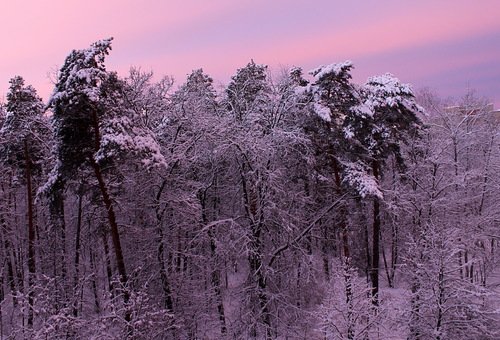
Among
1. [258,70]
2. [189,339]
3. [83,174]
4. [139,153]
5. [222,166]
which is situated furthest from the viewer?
[258,70]

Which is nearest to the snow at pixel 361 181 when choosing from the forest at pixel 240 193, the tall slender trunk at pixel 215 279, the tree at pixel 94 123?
the forest at pixel 240 193

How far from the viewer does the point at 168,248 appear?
2095 centimetres

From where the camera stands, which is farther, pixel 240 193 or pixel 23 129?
pixel 23 129

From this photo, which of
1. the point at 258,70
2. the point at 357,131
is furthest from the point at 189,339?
the point at 258,70

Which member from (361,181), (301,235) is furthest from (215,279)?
(361,181)

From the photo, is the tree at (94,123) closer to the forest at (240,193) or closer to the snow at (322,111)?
the forest at (240,193)

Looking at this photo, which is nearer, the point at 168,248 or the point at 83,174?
the point at 83,174

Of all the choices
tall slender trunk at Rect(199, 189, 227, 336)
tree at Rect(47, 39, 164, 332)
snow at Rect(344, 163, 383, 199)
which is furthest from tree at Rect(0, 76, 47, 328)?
snow at Rect(344, 163, 383, 199)

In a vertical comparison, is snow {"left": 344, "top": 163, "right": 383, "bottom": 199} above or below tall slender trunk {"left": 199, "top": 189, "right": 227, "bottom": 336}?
above

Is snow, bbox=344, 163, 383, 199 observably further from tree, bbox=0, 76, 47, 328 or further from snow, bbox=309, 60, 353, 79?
tree, bbox=0, 76, 47, 328

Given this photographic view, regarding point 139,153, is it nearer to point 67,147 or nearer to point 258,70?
point 67,147

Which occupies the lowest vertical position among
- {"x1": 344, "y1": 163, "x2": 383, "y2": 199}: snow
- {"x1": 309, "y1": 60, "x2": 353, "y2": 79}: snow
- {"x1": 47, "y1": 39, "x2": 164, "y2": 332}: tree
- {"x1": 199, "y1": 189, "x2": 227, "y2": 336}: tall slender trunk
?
{"x1": 199, "y1": 189, "x2": 227, "y2": 336}: tall slender trunk

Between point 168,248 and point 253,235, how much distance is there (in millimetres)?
4225

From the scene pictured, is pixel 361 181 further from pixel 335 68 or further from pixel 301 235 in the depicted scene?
pixel 335 68
